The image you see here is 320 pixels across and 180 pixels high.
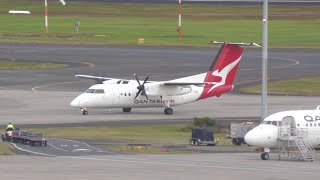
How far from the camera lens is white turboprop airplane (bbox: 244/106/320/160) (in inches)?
2397

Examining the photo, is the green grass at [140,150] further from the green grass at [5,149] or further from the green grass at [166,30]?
the green grass at [166,30]

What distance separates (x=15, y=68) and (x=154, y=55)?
2174 cm

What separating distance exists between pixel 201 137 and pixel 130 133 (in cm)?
784

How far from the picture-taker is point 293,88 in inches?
4235

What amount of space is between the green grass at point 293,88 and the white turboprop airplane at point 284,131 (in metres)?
41.3

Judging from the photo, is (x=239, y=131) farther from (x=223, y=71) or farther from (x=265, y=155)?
(x=223, y=71)

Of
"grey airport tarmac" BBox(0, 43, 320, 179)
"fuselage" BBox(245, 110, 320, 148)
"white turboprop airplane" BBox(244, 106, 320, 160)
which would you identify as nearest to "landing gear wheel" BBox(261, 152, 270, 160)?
"white turboprop airplane" BBox(244, 106, 320, 160)

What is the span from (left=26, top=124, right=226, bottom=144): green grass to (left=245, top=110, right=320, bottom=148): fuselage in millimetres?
11500

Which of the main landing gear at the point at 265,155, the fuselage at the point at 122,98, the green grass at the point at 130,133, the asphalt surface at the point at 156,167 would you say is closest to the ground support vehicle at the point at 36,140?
the green grass at the point at 130,133

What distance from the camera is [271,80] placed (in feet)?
376

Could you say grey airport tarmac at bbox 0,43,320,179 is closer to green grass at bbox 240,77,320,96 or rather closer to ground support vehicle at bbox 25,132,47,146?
ground support vehicle at bbox 25,132,47,146

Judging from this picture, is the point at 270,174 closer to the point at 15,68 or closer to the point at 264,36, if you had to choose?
the point at 264,36

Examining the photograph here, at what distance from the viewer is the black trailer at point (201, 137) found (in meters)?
70.4

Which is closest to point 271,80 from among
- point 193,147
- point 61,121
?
point 61,121
